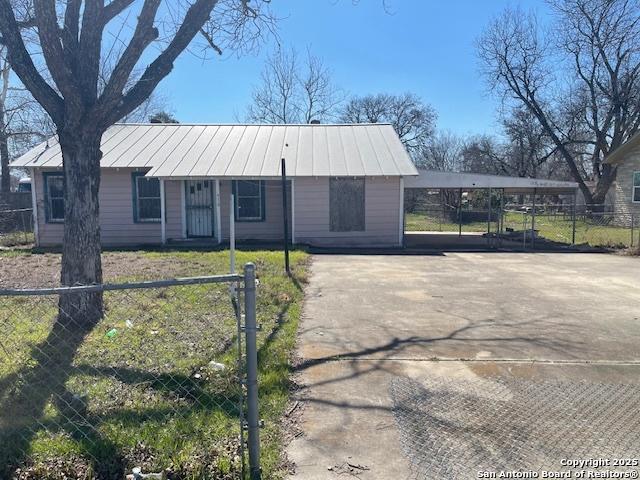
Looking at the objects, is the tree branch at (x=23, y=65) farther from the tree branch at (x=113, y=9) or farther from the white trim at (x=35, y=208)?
the white trim at (x=35, y=208)

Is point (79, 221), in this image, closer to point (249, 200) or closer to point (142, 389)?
point (142, 389)

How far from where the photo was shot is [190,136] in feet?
58.7

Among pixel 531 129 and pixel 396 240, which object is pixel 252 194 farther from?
pixel 531 129

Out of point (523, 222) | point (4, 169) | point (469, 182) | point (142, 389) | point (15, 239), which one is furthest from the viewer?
point (4, 169)

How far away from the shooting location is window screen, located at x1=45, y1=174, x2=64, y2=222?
15.4 metres

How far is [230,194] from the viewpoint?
1548 cm

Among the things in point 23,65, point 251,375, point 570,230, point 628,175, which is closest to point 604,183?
point 628,175

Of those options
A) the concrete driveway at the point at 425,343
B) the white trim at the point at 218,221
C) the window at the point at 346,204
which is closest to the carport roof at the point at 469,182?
the window at the point at 346,204

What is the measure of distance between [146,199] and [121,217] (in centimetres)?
98

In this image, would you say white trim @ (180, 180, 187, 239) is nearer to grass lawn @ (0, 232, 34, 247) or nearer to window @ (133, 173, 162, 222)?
window @ (133, 173, 162, 222)

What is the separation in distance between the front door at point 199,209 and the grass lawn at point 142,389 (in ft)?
29.2

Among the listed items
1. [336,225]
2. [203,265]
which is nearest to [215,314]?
[203,265]

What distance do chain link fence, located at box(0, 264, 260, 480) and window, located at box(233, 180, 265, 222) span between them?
31.9 feet

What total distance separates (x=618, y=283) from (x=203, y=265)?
8441 mm
